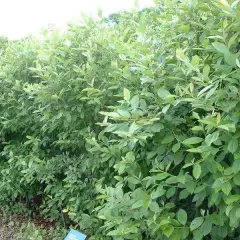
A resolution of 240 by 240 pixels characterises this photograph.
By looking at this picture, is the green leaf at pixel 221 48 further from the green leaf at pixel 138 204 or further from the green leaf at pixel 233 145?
Result: the green leaf at pixel 138 204

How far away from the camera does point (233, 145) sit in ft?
5.34

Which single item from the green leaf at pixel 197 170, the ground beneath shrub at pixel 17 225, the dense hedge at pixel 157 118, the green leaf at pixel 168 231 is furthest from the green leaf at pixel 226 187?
the ground beneath shrub at pixel 17 225

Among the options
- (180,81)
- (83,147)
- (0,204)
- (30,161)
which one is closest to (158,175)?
(180,81)

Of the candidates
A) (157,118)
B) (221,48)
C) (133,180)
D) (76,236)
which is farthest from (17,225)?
(221,48)

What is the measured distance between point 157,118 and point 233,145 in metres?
0.40

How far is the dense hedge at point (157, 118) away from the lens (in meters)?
1.70

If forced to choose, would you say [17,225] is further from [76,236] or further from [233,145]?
[233,145]

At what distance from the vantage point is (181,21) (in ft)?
6.77

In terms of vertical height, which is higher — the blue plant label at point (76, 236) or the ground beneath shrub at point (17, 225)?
the blue plant label at point (76, 236)

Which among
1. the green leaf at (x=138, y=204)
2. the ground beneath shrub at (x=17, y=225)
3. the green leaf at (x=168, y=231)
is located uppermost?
the green leaf at (x=138, y=204)

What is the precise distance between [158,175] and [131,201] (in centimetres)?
24

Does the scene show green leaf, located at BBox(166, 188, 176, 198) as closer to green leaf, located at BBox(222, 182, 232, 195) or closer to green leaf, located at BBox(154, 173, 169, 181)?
green leaf, located at BBox(154, 173, 169, 181)

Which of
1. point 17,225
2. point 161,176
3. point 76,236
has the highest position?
point 161,176

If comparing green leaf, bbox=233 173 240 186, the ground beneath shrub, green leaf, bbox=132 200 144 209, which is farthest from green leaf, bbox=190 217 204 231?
the ground beneath shrub
